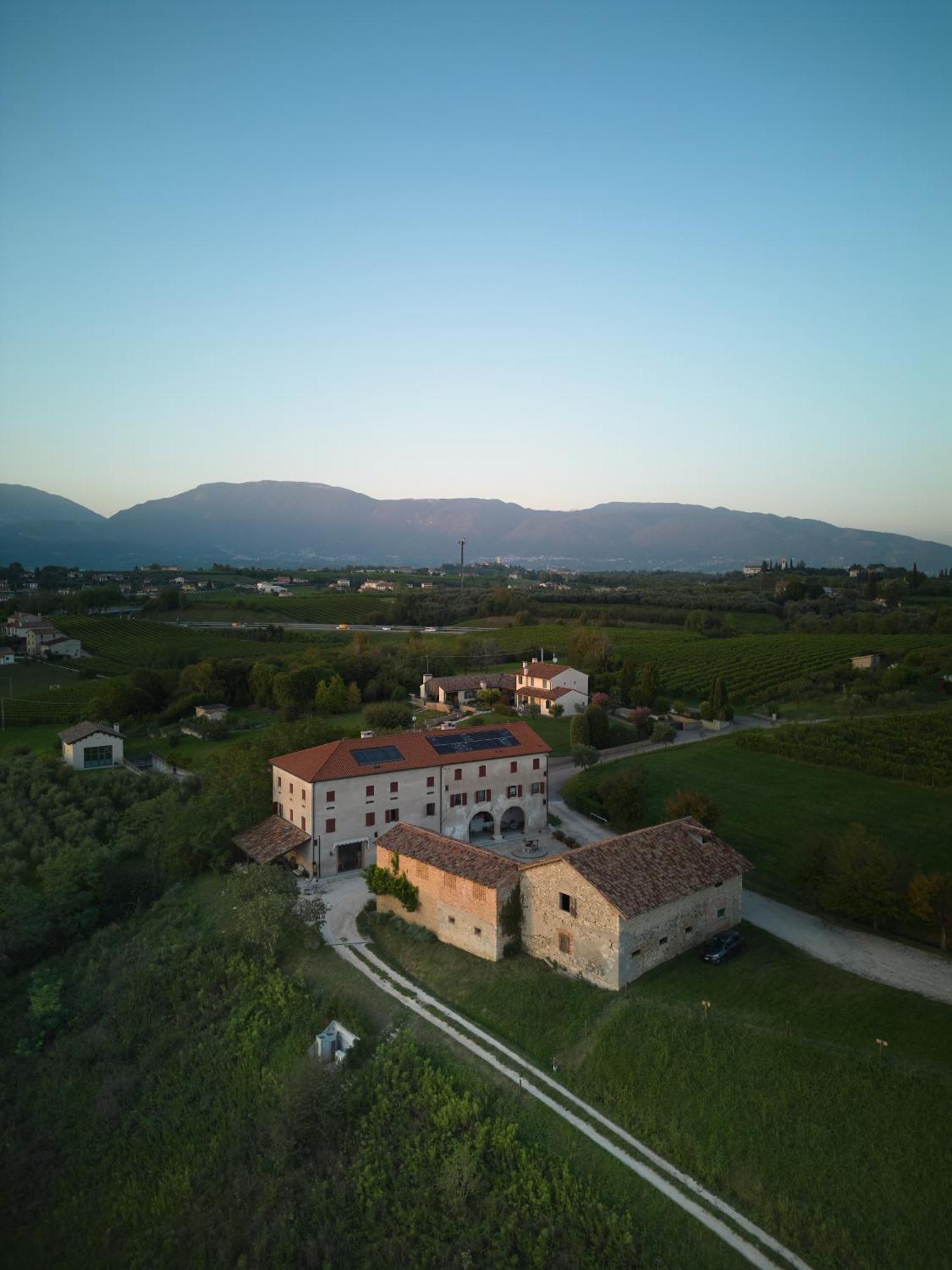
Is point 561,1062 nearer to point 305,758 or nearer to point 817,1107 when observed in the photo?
point 817,1107

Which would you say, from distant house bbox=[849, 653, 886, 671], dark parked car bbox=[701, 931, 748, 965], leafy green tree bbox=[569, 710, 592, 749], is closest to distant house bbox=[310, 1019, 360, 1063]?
dark parked car bbox=[701, 931, 748, 965]

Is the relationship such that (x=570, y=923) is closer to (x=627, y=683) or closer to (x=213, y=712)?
(x=627, y=683)

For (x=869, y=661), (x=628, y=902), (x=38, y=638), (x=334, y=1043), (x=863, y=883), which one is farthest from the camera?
(x=38, y=638)

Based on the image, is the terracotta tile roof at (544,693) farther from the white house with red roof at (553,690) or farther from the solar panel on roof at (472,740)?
the solar panel on roof at (472,740)

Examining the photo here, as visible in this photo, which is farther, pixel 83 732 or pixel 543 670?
pixel 543 670

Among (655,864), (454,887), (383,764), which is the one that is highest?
(655,864)

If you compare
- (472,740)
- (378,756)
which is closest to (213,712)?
(378,756)
